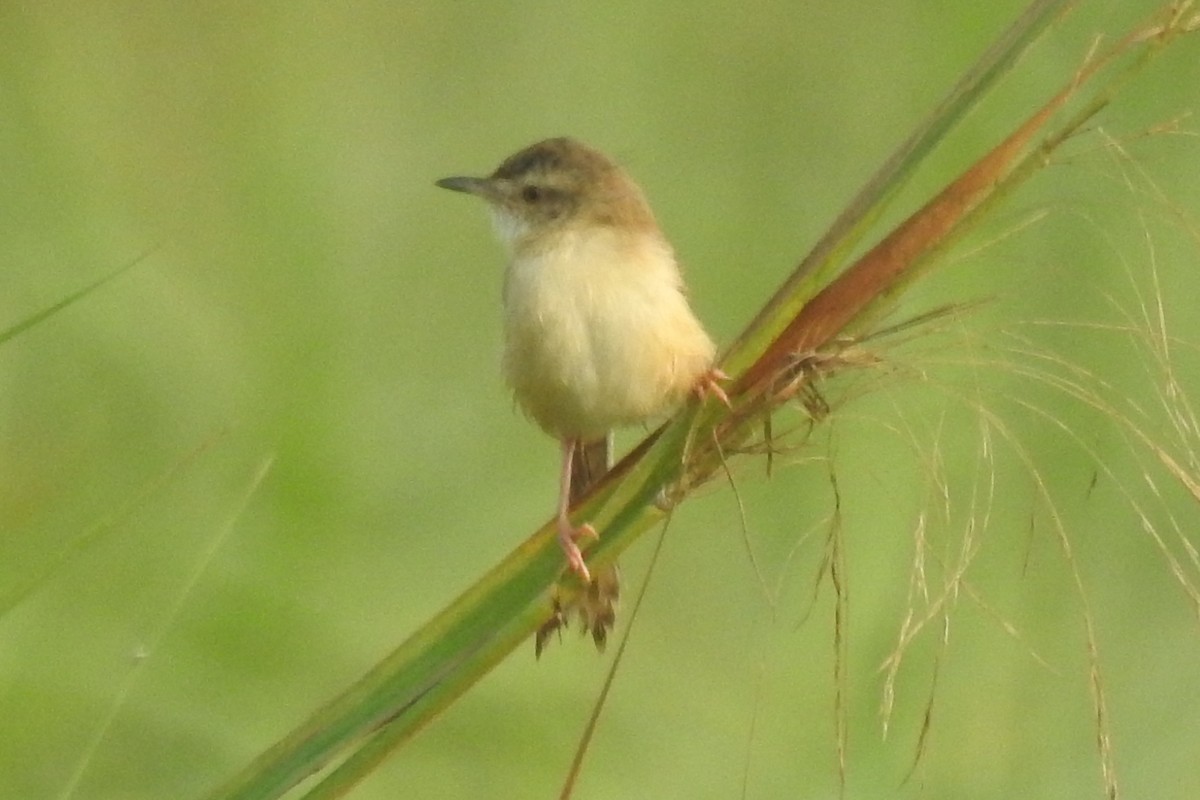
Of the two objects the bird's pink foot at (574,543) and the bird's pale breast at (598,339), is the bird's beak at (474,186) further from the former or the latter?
the bird's pink foot at (574,543)

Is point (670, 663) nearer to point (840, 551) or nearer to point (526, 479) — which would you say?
point (526, 479)

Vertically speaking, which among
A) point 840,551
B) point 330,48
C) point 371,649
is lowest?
point 371,649

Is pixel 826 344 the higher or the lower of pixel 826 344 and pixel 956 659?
the higher

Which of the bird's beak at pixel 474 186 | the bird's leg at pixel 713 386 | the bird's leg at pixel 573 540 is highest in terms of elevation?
the bird's leg at pixel 713 386

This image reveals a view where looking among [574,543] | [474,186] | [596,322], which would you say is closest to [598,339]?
[596,322]

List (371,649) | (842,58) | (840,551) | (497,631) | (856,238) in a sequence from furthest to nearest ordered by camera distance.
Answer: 1. (842,58)
2. (371,649)
3. (840,551)
4. (497,631)
5. (856,238)

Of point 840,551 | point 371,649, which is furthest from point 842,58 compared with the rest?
point 840,551

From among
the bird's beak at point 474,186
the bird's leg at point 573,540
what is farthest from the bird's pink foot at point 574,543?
the bird's beak at point 474,186
